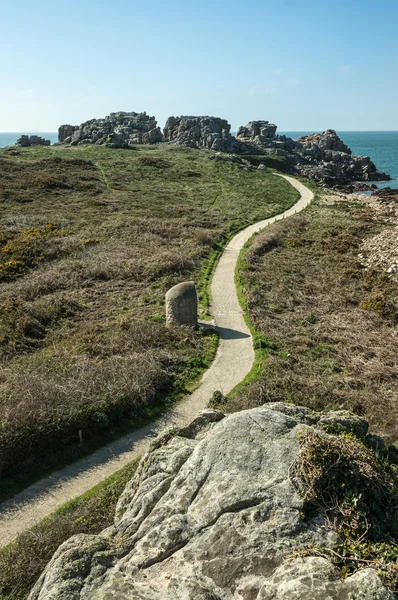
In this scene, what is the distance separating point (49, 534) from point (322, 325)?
1620 centimetres

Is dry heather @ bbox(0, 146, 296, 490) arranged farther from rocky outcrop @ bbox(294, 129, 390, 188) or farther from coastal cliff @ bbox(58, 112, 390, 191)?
coastal cliff @ bbox(58, 112, 390, 191)

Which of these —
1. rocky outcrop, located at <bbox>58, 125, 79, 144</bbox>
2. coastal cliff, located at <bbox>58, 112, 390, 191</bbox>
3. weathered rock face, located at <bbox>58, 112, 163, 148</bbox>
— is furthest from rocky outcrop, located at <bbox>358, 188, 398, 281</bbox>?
rocky outcrop, located at <bbox>58, 125, 79, 144</bbox>

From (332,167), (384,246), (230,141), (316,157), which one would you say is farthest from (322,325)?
(316,157)

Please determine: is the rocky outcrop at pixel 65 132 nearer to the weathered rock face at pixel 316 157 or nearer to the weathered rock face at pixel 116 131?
the weathered rock face at pixel 116 131

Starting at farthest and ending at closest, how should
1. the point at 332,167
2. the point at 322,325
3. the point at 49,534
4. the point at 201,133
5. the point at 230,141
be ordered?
1. the point at 201,133
2. the point at 230,141
3. the point at 332,167
4. the point at 322,325
5. the point at 49,534

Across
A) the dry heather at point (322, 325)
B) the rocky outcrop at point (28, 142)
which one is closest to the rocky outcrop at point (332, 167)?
the dry heather at point (322, 325)

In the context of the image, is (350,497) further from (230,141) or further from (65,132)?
(65,132)

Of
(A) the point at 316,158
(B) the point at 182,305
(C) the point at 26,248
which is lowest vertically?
(B) the point at 182,305

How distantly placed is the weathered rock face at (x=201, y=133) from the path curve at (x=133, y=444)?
79.7 m

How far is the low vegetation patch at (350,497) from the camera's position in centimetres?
605

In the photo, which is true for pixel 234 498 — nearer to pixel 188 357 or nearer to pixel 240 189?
pixel 188 357

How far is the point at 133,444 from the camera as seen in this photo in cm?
1453

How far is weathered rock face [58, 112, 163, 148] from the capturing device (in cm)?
9593

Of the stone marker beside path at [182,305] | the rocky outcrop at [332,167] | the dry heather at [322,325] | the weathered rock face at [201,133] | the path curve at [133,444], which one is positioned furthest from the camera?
the weathered rock face at [201,133]
